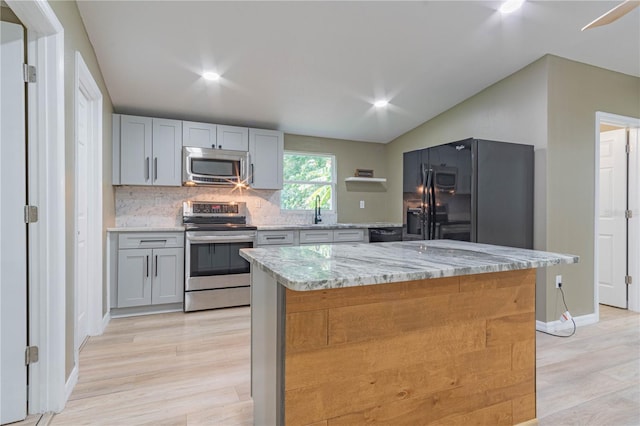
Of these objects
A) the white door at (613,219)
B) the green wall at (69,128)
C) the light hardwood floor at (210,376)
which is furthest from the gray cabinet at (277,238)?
the white door at (613,219)

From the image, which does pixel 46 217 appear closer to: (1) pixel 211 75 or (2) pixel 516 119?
(1) pixel 211 75

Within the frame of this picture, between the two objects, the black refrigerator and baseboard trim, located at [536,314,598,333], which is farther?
baseboard trim, located at [536,314,598,333]

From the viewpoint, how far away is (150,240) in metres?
3.44

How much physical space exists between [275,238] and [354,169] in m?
1.83

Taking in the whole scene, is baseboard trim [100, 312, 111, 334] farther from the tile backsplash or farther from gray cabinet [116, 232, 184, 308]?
the tile backsplash

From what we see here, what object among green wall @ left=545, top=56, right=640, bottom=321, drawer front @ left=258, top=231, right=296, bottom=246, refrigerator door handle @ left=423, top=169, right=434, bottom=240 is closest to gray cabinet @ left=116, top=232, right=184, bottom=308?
drawer front @ left=258, top=231, right=296, bottom=246

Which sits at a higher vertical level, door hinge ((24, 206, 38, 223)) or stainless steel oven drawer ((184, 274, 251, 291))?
door hinge ((24, 206, 38, 223))

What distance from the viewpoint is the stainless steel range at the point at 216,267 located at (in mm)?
3531

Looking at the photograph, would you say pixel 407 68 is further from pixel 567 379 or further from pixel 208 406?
pixel 208 406

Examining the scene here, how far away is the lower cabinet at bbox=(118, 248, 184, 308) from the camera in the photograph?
132 inches

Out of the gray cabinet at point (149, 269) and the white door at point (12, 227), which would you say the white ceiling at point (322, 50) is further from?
the gray cabinet at point (149, 269)

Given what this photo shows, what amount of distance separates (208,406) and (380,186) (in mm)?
4021

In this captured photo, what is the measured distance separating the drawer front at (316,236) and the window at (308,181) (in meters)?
0.73

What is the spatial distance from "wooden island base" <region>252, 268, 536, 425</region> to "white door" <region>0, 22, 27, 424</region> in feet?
3.94
